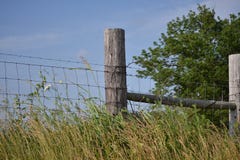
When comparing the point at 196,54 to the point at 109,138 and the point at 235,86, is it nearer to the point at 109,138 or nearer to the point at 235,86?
the point at 235,86

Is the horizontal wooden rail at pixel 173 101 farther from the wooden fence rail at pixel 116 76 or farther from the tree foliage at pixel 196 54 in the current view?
the tree foliage at pixel 196 54

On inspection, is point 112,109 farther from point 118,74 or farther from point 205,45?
point 205,45

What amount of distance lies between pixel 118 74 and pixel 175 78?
873 centimetres

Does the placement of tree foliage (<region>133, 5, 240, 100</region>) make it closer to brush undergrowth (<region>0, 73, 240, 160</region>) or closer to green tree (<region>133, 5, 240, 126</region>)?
green tree (<region>133, 5, 240, 126</region>)

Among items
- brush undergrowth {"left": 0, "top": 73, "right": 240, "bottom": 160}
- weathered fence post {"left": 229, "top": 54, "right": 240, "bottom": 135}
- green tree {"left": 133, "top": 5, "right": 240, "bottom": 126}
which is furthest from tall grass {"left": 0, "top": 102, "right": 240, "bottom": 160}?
green tree {"left": 133, "top": 5, "right": 240, "bottom": 126}

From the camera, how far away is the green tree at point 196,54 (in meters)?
12.9

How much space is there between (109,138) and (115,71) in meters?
0.95

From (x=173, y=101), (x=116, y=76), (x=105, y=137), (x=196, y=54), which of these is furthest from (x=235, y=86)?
(x=196, y=54)

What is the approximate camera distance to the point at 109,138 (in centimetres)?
445

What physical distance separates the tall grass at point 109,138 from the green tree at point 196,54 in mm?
7718

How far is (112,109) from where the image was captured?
192 inches

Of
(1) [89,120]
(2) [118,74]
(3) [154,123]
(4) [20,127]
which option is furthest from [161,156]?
(4) [20,127]

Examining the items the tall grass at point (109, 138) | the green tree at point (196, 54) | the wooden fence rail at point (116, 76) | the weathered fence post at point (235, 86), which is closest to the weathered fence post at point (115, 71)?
the wooden fence rail at point (116, 76)

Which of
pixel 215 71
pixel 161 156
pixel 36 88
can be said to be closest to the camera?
pixel 161 156
